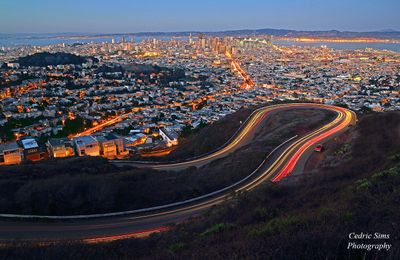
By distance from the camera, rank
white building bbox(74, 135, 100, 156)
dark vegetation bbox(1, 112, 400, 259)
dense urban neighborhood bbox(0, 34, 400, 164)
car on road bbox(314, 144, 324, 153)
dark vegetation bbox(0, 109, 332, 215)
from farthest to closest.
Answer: dense urban neighborhood bbox(0, 34, 400, 164), white building bbox(74, 135, 100, 156), car on road bbox(314, 144, 324, 153), dark vegetation bbox(0, 109, 332, 215), dark vegetation bbox(1, 112, 400, 259)

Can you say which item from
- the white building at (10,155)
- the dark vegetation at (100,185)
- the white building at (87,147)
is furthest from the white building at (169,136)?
the white building at (10,155)

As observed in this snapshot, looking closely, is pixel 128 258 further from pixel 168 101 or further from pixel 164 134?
pixel 168 101

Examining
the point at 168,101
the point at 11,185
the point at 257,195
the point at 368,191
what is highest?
the point at 368,191

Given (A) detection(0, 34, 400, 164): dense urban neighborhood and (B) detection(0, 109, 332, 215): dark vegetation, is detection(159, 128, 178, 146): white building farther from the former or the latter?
(B) detection(0, 109, 332, 215): dark vegetation

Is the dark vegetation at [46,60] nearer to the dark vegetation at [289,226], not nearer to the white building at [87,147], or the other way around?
the white building at [87,147]

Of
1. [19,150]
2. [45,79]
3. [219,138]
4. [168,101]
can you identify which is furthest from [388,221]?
[45,79]

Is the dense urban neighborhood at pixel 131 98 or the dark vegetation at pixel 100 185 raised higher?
the dark vegetation at pixel 100 185

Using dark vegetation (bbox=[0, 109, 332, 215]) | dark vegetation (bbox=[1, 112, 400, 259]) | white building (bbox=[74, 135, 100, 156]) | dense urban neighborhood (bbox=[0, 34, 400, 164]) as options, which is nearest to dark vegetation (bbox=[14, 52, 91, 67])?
dense urban neighborhood (bbox=[0, 34, 400, 164])
